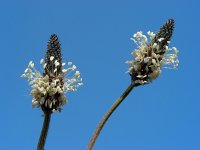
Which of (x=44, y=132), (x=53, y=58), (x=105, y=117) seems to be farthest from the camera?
(x=53, y=58)

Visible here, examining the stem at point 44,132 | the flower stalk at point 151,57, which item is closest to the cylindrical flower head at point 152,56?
the flower stalk at point 151,57

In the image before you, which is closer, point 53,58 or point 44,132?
point 44,132

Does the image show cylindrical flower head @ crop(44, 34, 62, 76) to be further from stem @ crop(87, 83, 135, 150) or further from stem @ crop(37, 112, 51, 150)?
stem @ crop(87, 83, 135, 150)

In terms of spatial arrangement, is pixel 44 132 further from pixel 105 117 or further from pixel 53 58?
pixel 53 58

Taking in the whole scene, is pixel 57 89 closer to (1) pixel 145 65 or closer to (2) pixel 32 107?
(2) pixel 32 107

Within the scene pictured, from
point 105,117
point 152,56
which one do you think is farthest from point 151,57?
point 105,117

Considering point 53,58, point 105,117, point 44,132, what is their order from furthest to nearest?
point 53,58 < point 105,117 < point 44,132

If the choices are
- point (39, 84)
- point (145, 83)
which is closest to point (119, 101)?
point (145, 83)

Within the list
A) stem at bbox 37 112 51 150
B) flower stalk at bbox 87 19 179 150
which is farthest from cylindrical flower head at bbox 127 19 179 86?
stem at bbox 37 112 51 150
